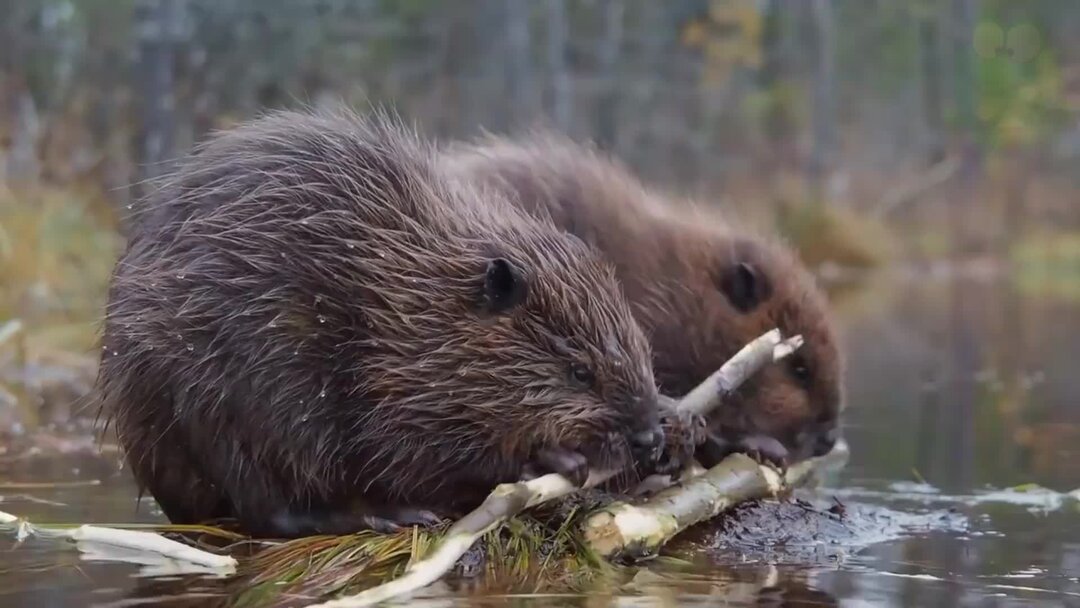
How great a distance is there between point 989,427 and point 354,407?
12.7 ft

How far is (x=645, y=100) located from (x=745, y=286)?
2243 cm

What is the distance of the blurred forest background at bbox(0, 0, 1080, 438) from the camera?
11.7 m

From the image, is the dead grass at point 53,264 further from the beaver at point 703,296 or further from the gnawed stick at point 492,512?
the gnawed stick at point 492,512

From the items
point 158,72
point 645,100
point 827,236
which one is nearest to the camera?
point 158,72

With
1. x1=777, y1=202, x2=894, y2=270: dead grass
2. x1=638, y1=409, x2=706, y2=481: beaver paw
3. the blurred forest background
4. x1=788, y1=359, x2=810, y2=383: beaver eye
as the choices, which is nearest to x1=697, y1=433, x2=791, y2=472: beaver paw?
x1=788, y1=359, x2=810, y2=383: beaver eye

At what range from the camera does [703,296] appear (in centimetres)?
554

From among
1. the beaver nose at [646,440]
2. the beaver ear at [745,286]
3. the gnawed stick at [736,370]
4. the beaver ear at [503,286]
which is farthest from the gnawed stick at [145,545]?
the beaver ear at [745,286]

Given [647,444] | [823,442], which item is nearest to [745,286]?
[823,442]

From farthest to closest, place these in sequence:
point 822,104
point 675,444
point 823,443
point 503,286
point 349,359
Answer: point 822,104, point 823,443, point 675,444, point 503,286, point 349,359

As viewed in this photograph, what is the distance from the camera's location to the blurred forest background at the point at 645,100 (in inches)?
462

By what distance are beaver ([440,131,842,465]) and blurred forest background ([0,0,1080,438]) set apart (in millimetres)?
3472

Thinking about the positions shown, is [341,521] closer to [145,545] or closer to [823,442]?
[145,545]

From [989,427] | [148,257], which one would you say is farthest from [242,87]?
[148,257]

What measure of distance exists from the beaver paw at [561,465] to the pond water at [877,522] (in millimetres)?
331
